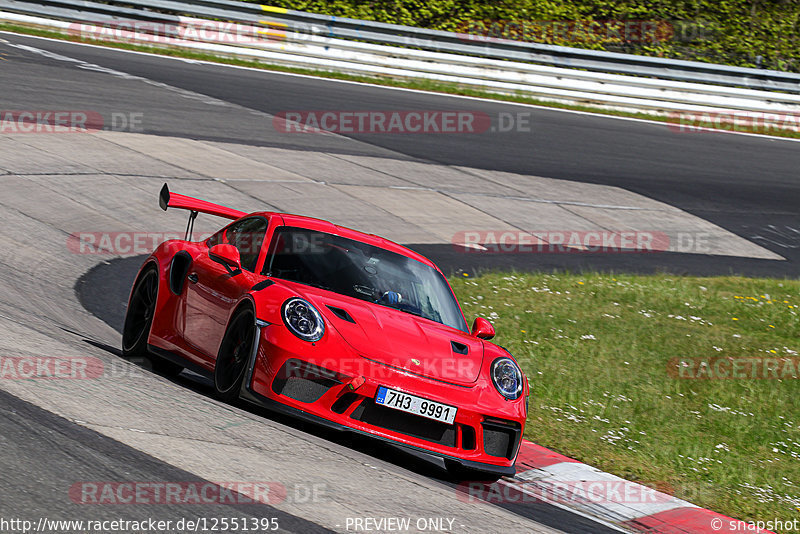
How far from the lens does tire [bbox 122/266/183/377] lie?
758cm

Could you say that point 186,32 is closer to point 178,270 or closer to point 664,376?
point 664,376

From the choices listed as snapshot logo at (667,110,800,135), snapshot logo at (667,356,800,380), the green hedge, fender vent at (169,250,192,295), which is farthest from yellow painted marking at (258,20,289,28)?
fender vent at (169,250,192,295)

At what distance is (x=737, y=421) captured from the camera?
27.2 feet

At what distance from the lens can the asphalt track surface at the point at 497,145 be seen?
50.5 feet

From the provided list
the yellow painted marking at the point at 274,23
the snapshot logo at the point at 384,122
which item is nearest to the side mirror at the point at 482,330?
the snapshot logo at the point at 384,122

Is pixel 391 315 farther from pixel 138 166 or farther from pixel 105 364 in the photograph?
pixel 138 166

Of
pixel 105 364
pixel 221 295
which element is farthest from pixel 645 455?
pixel 105 364

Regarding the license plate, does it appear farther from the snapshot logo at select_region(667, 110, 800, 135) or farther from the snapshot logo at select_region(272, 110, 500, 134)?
the snapshot logo at select_region(667, 110, 800, 135)

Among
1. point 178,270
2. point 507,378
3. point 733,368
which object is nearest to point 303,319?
point 507,378

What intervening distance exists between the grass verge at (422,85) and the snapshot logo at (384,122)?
91.1 inches

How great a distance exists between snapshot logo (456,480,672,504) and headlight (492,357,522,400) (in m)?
0.55

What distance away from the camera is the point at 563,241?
15.9 meters

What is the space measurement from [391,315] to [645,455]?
2.11m

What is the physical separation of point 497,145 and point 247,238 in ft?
44.1
